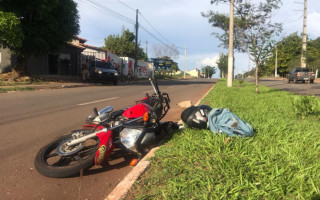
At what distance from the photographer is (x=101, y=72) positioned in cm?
1886

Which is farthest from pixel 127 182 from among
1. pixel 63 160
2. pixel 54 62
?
pixel 54 62

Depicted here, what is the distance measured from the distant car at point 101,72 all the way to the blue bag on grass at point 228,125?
15864 mm

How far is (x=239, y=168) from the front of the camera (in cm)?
281

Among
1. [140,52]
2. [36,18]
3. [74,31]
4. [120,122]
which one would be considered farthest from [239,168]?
[140,52]

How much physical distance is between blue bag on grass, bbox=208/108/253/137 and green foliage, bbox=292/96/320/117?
8.24 feet

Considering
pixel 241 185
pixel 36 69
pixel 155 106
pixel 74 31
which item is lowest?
pixel 241 185

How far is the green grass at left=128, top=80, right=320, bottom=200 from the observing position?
92.0 inches

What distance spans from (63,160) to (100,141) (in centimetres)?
60

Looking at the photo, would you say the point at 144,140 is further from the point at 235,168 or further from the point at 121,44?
the point at 121,44

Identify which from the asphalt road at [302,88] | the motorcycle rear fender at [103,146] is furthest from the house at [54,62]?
the motorcycle rear fender at [103,146]

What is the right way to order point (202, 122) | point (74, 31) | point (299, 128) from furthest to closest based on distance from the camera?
point (74, 31), point (299, 128), point (202, 122)

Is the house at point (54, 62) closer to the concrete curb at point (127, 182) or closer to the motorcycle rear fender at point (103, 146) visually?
the motorcycle rear fender at point (103, 146)

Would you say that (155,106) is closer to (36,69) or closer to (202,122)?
(202,122)

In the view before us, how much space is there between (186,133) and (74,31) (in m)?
16.2
